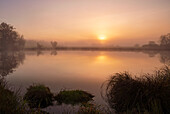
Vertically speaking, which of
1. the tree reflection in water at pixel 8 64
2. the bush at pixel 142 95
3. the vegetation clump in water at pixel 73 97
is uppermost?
the bush at pixel 142 95

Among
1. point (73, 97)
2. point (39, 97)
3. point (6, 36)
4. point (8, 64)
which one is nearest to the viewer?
point (39, 97)

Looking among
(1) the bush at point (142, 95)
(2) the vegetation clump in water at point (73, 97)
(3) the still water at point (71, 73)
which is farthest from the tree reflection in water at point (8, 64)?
(1) the bush at point (142, 95)

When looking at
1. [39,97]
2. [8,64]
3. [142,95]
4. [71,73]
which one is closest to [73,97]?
[39,97]

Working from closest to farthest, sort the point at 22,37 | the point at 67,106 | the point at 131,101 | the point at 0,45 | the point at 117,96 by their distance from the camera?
the point at 131,101 → the point at 117,96 → the point at 67,106 → the point at 0,45 → the point at 22,37

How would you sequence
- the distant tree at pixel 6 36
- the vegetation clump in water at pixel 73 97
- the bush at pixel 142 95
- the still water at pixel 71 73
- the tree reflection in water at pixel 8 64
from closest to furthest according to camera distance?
1. the bush at pixel 142 95
2. the vegetation clump in water at pixel 73 97
3. the still water at pixel 71 73
4. the tree reflection in water at pixel 8 64
5. the distant tree at pixel 6 36

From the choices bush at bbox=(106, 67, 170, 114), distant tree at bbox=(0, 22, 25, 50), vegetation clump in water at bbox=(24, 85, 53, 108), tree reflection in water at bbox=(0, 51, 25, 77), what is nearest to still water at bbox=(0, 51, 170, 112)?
tree reflection in water at bbox=(0, 51, 25, 77)

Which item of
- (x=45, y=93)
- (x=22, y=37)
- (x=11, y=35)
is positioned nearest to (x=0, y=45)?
(x=11, y=35)

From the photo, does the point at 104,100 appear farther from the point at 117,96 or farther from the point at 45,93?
the point at 45,93

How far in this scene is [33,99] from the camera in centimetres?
879

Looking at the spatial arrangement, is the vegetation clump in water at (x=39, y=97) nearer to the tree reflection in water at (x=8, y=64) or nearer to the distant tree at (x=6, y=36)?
the tree reflection in water at (x=8, y=64)

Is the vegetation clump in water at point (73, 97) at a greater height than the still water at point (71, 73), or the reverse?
the vegetation clump in water at point (73, 97)

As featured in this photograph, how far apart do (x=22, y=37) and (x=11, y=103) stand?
120615mm

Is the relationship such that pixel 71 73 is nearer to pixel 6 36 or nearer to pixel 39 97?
pixel 39 97

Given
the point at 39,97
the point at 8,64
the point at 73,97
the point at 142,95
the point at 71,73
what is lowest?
the point at 71,73
